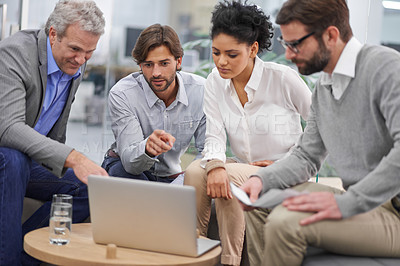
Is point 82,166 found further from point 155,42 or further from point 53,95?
point 155,42

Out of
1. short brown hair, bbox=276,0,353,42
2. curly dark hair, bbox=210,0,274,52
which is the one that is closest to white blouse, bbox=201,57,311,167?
curly dark hair, bbox=210,0,274,52

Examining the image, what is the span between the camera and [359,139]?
1880mm

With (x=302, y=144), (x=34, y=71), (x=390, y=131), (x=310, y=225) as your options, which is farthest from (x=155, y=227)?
(x=34, y=71)

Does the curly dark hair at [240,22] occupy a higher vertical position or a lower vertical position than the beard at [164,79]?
higher

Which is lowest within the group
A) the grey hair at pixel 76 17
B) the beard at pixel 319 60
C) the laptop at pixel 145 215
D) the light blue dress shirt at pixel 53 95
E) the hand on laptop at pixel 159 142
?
the laptop at pixel 145 215

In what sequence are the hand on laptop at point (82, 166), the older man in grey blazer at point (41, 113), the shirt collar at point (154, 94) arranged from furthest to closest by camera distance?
the shirt collar at point (154, 94) → the older man in grey blazer at point (41, 113) → the hand on laptop at point (82, 166)

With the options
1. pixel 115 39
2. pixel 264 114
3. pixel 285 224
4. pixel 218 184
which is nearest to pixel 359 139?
pixel 285 224

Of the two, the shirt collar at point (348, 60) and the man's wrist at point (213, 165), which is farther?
the man's wrist at point (213, 165)

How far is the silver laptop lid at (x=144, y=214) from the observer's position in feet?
6.09

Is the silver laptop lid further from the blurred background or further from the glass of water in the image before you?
the blurred background

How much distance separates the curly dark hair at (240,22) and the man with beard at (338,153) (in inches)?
24.3

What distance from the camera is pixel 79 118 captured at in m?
5.36

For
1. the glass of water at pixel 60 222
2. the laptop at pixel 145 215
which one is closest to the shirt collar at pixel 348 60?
the laptop at pixel 145 215

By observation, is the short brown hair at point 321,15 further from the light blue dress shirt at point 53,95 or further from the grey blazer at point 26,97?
the light blue dress shirt at point 53,95
